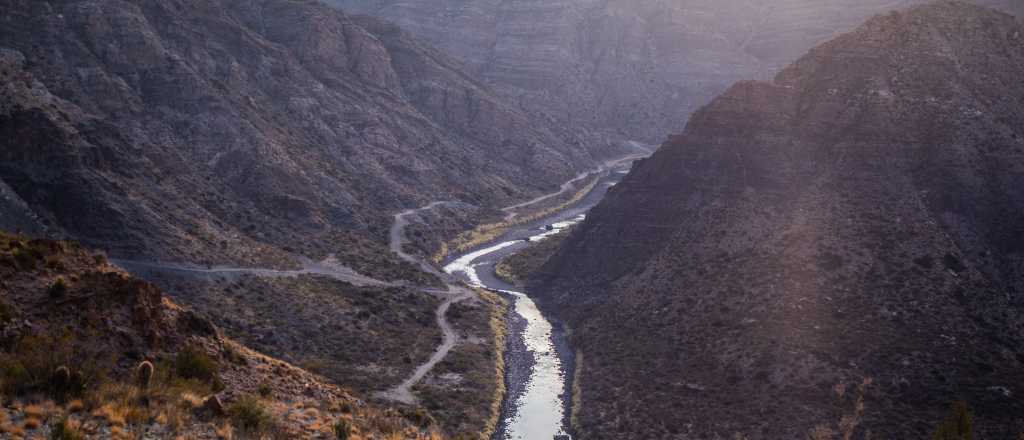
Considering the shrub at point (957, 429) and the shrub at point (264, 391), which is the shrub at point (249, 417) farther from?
the shrub at point (957, 429)

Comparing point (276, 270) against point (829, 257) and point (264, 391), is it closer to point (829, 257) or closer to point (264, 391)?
point (264, 391)

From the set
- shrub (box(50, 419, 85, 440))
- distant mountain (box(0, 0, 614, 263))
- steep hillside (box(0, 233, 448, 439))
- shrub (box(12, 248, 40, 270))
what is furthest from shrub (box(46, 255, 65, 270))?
distant mountain (box(0, 0, 614, 263))

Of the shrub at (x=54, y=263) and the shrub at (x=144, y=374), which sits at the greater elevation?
the shrub at (x=54, y=263)

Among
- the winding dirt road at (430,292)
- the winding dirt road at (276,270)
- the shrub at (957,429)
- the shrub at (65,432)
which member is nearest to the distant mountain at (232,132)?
the winding dirt road at (276,270)

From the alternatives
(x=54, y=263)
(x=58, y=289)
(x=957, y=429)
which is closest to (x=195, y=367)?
(x=58, y=289)

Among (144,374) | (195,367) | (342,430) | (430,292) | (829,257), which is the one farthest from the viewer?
(430,292)

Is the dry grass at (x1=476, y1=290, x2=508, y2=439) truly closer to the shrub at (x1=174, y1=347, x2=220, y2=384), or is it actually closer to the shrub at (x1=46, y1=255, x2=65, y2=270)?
the shrub at (x1=174, y1=347, x2=220, y2=384)

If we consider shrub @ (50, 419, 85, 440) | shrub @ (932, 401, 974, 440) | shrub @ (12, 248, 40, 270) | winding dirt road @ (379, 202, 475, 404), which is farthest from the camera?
winding dirt road @ (379, 202, 475, 404)
